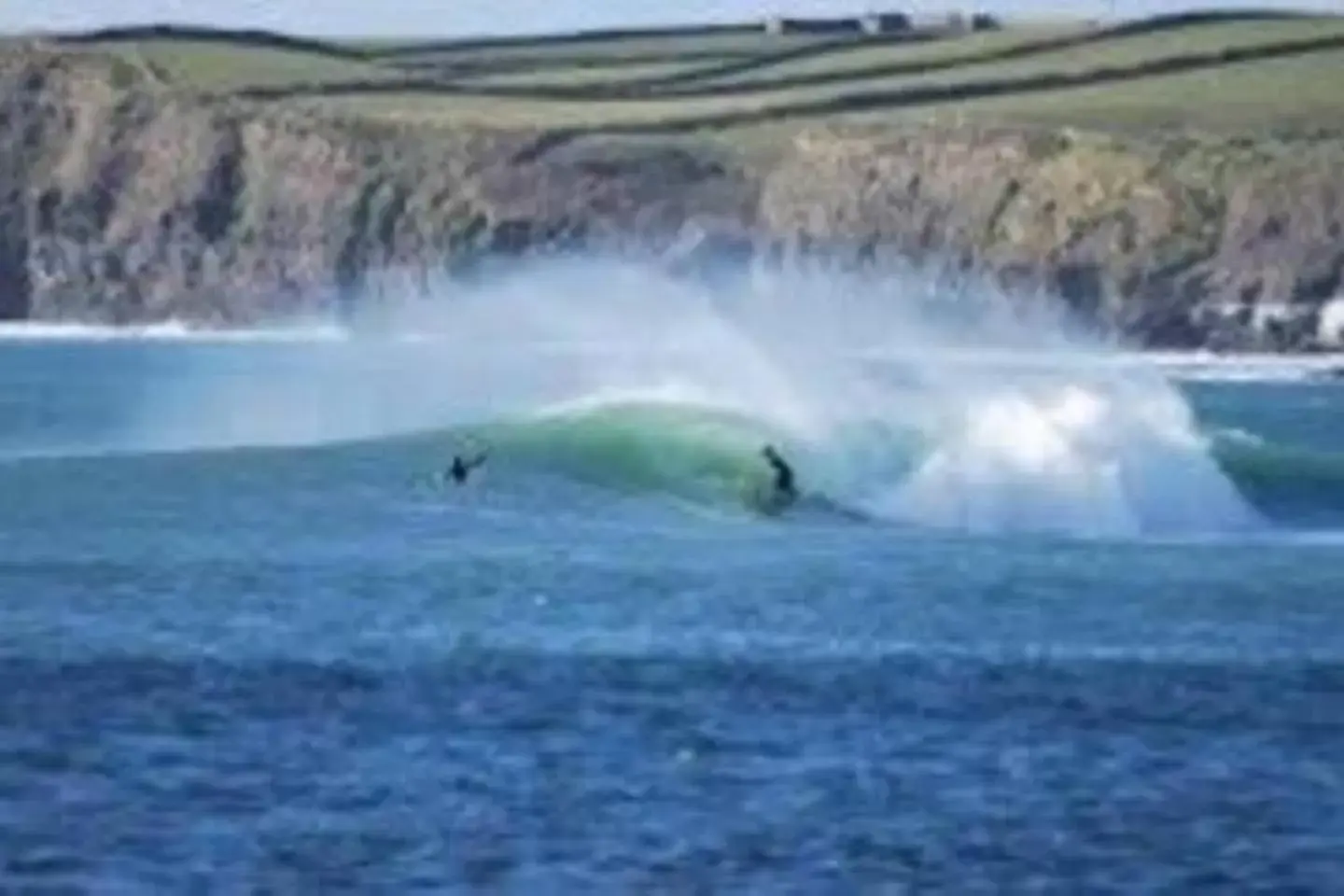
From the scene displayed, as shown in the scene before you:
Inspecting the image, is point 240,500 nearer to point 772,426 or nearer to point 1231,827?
point 772,426

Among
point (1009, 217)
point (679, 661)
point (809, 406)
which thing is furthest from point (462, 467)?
point (1009, 217)

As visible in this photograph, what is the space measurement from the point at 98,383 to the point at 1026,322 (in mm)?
48288

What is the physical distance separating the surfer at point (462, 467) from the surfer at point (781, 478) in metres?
5.20

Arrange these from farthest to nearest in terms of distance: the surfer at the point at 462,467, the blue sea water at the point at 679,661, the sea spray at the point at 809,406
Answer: the surfer at the point at 462,467 < the sea spray at the point at 809,406 < the blue sea water at the point at 679,661

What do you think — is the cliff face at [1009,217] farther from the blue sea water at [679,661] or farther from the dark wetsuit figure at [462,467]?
the dark wetsuit figure at [462,467]

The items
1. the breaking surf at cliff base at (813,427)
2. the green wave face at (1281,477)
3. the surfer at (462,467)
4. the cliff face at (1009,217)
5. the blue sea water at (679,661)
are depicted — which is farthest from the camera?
the cliff face at (1009,217)

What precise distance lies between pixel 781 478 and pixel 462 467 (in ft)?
20.9

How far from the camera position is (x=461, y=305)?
6540 inches

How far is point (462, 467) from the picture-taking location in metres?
74.8

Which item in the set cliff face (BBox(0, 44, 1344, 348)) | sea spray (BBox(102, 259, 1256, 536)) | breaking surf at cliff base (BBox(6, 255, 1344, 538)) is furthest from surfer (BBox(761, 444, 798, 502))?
cliff face (BBox(0, 44, 1344, 348))

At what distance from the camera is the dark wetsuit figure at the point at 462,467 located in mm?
74625

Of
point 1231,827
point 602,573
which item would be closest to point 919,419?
point 602,573

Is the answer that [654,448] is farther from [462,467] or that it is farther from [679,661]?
[679,661]

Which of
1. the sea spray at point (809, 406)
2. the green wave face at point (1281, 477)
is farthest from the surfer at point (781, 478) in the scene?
the green wave face at point (1281, 477)
